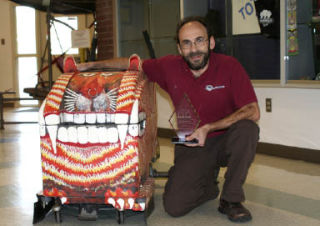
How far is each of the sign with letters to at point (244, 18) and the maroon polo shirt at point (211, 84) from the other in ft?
6.01

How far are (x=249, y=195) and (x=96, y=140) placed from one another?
3.54 feet

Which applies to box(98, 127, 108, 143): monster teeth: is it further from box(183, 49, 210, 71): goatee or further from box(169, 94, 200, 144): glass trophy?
box(183, 49, 210, 71): goatee

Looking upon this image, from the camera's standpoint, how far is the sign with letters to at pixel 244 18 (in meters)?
4.21

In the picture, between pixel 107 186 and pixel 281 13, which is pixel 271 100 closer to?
pixel 281 13

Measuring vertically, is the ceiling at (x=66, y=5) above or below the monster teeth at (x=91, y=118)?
above

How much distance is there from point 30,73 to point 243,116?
8.94 meters

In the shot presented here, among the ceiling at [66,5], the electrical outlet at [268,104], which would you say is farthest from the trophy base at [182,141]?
the ceiling at [66,5]

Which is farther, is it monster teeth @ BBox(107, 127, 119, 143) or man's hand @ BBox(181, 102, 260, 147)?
man's hand @ BBox(181, 102, 260, 147)

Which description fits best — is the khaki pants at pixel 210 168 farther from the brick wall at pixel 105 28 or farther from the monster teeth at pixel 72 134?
the brick wall at pixel 105 28

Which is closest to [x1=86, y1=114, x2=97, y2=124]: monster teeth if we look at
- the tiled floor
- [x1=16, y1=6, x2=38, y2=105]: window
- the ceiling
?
the tiled floor

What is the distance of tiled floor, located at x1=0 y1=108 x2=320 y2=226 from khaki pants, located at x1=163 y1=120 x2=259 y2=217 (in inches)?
3.3

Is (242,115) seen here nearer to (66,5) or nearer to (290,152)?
(290,152)

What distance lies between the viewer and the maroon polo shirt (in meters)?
2.42

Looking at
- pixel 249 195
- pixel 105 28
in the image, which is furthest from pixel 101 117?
pixel 105 28
